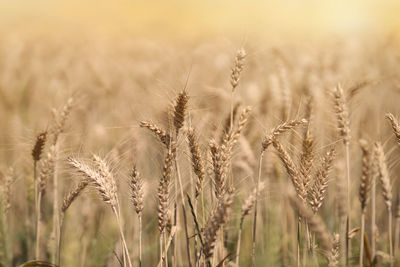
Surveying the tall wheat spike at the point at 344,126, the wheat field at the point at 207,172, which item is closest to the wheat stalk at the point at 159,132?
the wheat field at the point at 207,172

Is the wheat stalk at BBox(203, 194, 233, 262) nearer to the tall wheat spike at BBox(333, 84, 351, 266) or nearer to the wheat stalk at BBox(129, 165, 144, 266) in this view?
the wheat stalk at BBox(129, 165, 144, 266)

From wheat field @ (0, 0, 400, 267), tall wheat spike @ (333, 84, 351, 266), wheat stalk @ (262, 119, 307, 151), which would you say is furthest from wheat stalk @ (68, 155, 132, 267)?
tall wheat spike @ (333, 84, 351, 266)

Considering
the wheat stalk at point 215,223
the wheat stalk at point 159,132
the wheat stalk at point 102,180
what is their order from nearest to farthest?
the wheat stalk at point 215,223, the wheat stalk at point 102,180, the wheat stalk at point 159,132

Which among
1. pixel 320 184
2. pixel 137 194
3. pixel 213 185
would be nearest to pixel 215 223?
pixel 137 194

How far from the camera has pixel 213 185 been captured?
192 cm

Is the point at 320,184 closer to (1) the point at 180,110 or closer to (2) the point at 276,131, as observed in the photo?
(2) the point at 276,131

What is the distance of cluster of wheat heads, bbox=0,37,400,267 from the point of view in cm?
154

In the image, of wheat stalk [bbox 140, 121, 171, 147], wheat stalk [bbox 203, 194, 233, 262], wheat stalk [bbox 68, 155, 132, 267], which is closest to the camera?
wheat stalk [bbox 203, 194, 233, 262]

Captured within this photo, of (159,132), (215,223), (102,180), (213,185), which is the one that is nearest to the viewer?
(215,223)

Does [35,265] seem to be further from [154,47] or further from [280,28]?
[280,28]

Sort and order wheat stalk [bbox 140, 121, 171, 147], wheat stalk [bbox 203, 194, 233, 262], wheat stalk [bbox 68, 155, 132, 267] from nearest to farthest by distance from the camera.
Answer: wheat stalk [bbox 203, 194, 233, 262] < wheat stalk [bbox 68, 155, 132, 267] < wheat stalk [bbox 140, 121, 171, 147]

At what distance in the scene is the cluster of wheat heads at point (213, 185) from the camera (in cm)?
154

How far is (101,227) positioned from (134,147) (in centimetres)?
75

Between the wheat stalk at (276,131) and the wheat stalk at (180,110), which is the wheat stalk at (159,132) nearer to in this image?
the wheat stalk at (180,110)
